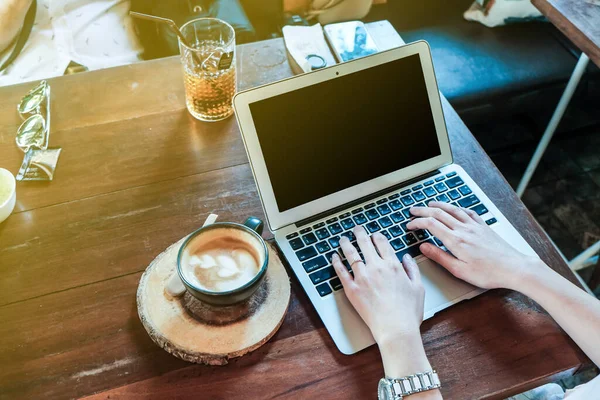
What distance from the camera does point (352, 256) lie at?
781mm

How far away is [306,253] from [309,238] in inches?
1.2

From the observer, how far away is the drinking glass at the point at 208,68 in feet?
3.17

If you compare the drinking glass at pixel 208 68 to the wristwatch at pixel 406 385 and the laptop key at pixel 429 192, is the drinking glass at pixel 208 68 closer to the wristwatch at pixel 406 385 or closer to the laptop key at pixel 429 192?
the laptop key at pixel 429 192

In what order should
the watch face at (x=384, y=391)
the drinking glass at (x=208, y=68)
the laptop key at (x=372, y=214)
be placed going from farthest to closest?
the drinking glass at (x=208, y=68) < the laptop key at (x=372, y=214) < the watch face at (x=384, y=391)

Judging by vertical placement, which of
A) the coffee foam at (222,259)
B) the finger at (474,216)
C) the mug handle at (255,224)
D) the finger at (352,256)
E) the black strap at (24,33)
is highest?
the coffee foam at (222,259)

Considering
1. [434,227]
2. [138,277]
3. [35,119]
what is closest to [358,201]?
[434,227]

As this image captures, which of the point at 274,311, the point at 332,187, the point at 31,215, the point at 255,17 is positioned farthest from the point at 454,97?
the point at 31,215

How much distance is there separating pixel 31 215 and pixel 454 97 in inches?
49.3

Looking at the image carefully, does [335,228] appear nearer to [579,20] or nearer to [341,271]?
[341,271]

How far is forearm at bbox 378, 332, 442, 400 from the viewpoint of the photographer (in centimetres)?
66

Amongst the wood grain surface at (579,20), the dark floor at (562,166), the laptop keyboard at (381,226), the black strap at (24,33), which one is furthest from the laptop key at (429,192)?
the black strap at (24,33)

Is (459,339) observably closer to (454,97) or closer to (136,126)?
(136,126)

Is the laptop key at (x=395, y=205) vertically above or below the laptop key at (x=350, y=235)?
above

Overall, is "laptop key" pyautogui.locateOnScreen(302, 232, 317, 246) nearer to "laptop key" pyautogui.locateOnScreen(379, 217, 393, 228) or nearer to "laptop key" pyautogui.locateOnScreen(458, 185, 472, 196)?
"laptop key" pyautogui.locateOnScreen(379, 217, 393, 228)
